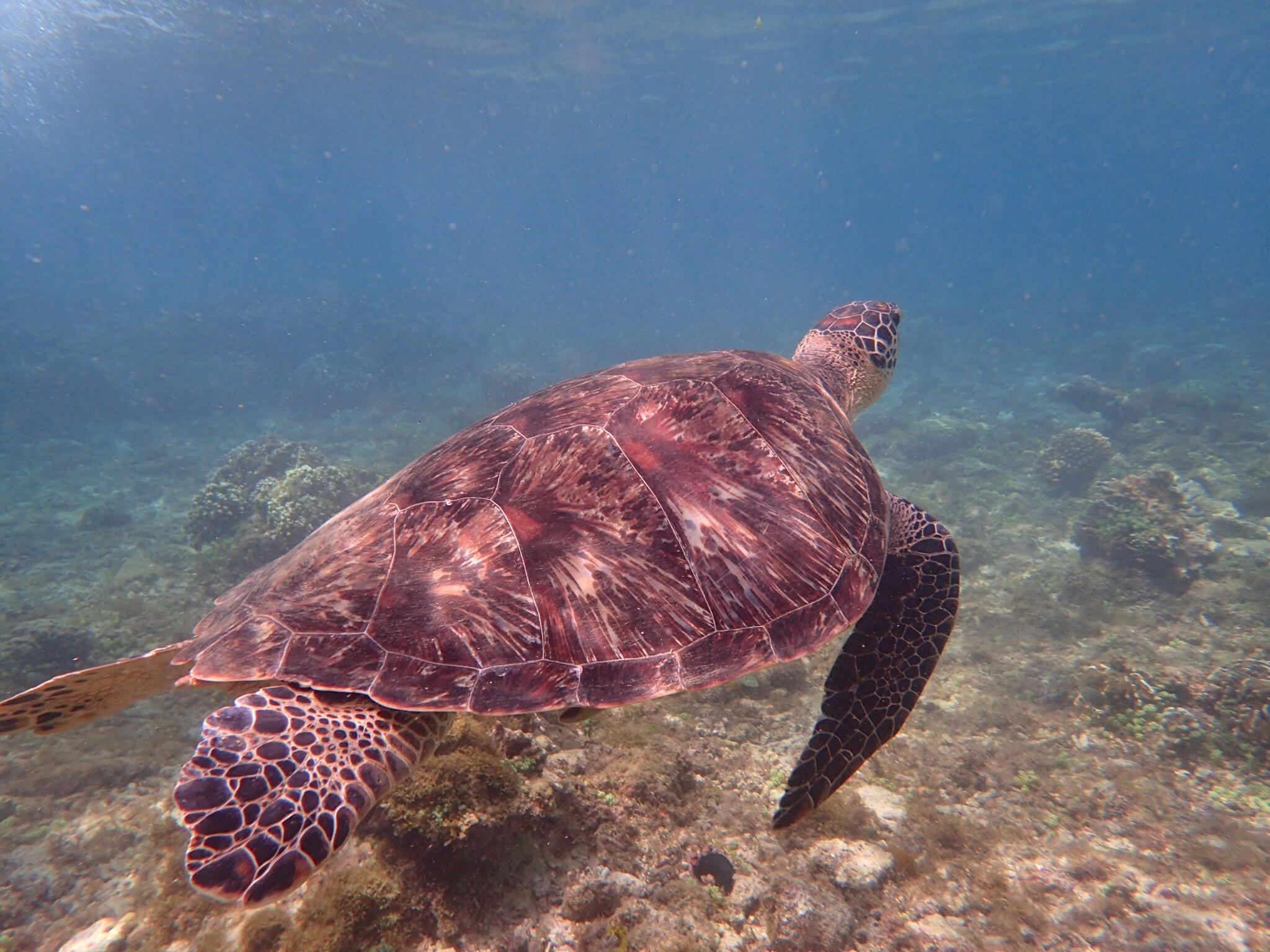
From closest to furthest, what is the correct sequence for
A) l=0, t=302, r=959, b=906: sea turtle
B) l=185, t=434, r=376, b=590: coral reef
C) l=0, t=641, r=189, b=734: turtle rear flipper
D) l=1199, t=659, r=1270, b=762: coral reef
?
l=0, t=302, r=959, b=906: sea turtle, l=0, t=641, r=189, b=734: turtle rear flipper, l=1199, t=659, r=1270, b=762: coral reef, l=185, t=434, r=376, b=590: coral reef

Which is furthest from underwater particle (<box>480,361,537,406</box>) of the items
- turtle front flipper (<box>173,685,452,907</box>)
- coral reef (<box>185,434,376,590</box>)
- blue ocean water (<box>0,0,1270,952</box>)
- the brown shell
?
turtle front flipper (<box>173,685,452,907</box>)

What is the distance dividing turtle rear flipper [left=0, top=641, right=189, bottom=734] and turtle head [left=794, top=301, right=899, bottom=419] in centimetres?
510

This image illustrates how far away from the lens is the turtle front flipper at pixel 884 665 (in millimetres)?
2654

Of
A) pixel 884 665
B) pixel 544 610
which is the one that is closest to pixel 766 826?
pixel 884 665

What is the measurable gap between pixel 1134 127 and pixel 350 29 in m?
91.1

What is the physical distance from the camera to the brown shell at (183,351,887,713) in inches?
87.5

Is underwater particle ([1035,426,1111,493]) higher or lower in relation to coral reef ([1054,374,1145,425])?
higher

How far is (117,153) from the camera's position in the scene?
53844mm

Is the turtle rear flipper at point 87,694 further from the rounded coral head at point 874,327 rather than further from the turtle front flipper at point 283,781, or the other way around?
the rounded coral head at point 874,327

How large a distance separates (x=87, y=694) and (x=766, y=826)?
363 cm

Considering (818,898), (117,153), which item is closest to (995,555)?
(818,898)

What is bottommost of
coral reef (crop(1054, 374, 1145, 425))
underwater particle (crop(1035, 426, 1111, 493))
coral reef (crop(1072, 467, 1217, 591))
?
coral reef (crop(1054, 374, 1145, 425))

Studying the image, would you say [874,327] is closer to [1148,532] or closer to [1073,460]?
[1148,532]

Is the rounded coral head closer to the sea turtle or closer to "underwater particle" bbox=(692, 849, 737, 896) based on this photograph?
the sea turtle
